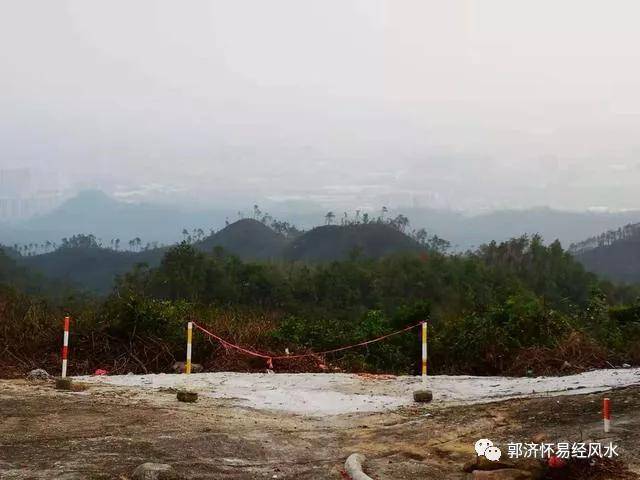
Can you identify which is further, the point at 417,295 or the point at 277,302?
the point at 417,295

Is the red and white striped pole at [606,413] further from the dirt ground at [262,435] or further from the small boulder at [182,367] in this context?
the small boulder at [182,367]

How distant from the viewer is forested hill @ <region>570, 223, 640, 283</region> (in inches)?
4813

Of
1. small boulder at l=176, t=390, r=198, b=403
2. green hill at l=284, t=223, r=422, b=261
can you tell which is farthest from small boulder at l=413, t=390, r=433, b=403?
green hill at l=284, t=223, r=422, b=261

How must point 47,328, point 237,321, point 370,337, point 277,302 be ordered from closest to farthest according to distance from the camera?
point 47,328, point 237,321, point 370,337, point 277,302

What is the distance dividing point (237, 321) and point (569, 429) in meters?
10.7

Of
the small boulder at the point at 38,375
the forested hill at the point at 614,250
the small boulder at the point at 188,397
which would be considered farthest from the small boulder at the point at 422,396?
the forested hill at the point at 614,250

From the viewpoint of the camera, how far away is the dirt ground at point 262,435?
6051 millimetres

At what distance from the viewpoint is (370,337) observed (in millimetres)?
18656

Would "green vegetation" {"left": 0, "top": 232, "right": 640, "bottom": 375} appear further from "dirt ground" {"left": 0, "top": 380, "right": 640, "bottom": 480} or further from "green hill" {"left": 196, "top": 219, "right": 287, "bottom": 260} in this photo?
"green hill" {"left": 196, "top": 219, "right": 287, "bottom": 260}

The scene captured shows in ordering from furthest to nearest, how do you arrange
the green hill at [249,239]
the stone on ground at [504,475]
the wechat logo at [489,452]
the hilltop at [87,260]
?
the green hill at [249,239]
the hilltop at [87,260]
the wechat logo at [489,452]
the stone on ground at [504,475]

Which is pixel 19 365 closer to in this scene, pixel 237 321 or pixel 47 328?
pixel 47 328

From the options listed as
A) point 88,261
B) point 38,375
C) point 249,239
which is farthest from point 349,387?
point 249,239

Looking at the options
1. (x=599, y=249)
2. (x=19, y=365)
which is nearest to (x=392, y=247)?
(x=599, y=249)

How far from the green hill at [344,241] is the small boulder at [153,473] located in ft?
358
